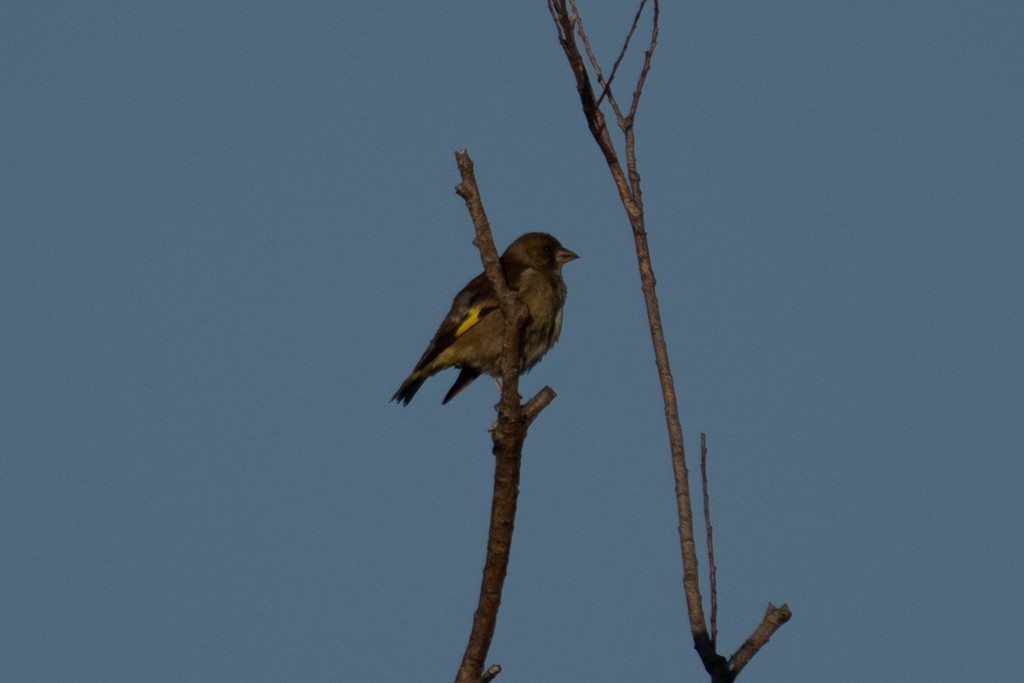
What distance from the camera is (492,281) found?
5320 millimetres

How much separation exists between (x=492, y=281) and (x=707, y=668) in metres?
2.04

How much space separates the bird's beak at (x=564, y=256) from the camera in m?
11.5

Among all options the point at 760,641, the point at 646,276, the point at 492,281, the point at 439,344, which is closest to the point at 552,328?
the point at 439,344

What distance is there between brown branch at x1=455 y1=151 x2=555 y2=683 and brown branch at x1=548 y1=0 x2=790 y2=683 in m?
0.51

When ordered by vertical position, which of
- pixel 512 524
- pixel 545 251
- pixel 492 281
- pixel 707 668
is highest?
pixel 545 251

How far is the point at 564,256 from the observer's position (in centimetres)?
1152

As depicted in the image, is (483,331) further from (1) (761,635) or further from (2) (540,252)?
(1) (761,635)

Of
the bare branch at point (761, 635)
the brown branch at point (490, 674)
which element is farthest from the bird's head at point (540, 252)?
the bare branch at point (761, 635)

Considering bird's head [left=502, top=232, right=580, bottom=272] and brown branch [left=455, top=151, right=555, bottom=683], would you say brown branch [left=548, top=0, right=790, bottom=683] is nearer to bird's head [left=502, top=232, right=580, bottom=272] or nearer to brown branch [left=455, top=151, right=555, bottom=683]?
brown branch [left=455, top=151, right=555, bottom=683]

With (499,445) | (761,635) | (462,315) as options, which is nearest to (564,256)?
(462,315)

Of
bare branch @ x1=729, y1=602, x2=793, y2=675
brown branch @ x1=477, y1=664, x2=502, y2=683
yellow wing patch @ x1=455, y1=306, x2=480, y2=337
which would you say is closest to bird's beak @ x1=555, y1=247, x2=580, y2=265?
yellow wing patch @ x1=455, y1=306, x2=480, y2=337

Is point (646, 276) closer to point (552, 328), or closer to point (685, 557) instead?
point (685, 557)

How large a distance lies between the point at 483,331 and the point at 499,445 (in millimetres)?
5054

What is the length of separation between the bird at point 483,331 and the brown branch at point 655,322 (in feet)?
15.4
